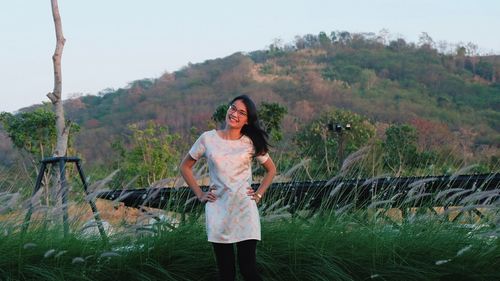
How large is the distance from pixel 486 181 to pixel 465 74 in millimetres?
85982

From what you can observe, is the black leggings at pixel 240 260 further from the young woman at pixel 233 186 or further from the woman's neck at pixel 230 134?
the woman's neck at pixel 230 134

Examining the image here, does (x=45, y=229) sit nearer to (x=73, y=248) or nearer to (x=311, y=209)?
(x=73, y=248)

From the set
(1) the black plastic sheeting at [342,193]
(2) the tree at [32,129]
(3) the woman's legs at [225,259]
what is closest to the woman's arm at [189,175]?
(3) the woman's legs at [225,259]

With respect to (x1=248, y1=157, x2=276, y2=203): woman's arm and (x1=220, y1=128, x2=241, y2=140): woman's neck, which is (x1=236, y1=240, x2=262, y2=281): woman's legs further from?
(x1=220, y1=128, x2=241, y2=140): woman's neck

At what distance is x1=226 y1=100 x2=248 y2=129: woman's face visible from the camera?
497 centimetres

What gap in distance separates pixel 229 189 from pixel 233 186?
3 cm

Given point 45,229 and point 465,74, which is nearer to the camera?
point 45,229

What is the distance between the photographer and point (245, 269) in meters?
4.79

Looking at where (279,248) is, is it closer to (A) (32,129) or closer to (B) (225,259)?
(B) (225,259)

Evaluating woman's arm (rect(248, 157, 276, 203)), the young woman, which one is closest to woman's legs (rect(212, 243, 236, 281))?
the young woman

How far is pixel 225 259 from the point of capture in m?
4.83

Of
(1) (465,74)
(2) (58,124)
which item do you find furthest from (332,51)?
(2) (58,124)

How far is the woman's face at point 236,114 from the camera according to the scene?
16.3 feet

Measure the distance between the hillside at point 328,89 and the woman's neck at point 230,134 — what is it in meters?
43.9
